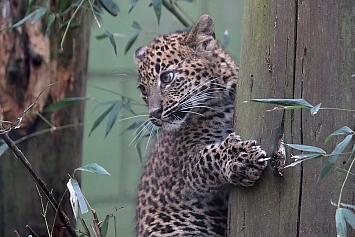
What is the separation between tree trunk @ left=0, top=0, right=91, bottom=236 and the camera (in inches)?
171

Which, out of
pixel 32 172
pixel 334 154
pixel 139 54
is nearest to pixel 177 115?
pixel 139 54

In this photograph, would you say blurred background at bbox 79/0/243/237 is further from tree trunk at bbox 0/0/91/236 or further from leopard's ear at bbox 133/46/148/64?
leopard's ear at bbox 133/46/148/64

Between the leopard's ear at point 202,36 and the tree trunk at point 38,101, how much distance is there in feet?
3.65

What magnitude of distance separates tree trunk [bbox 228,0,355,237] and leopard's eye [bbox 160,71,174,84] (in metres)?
1.01

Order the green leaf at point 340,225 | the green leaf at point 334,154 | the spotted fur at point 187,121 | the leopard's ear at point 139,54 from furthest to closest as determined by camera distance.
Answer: the leopard's ear at point 139,54 → the spotted fur at point 187,121 → the green leaf at point 334,154 → the green leaf at point 340,225

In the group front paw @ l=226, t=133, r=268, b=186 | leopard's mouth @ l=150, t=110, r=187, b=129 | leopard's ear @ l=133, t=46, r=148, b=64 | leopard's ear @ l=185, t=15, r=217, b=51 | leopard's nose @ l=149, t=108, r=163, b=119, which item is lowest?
front paw @ l=226, t=133, r=268, b=186

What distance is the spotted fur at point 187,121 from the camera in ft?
11.6

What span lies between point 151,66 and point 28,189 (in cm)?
142

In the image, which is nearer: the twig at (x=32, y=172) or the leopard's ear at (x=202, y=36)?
the twig at (x=32, y=172)

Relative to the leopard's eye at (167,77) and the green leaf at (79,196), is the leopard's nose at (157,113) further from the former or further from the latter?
the green leaf at (79,196)

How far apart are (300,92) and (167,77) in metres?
1.29

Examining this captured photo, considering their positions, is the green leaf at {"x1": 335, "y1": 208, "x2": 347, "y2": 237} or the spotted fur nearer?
the green leaf at {"x1": 335, "y1": 208, "x2": 347, "y2": 237}

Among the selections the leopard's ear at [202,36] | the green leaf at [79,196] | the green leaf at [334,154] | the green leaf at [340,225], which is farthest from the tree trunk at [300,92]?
the leopard's ear at [202,36]

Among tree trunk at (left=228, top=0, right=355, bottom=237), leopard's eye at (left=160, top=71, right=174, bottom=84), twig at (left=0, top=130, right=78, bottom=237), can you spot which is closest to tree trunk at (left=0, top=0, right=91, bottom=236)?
leopard's eye at (left=160, top=71, right=174, bottom=84)
